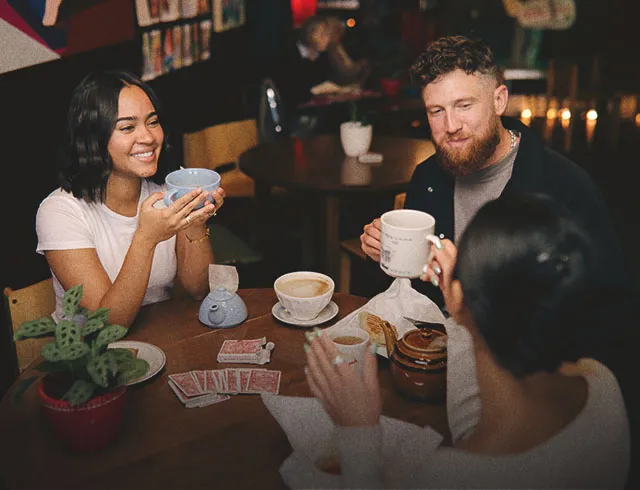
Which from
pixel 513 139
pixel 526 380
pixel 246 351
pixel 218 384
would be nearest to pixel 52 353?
pixel 218 384

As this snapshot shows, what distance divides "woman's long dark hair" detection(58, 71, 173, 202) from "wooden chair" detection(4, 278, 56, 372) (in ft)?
1.09

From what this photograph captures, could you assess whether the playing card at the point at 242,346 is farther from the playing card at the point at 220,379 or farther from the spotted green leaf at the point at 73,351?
the spotted green leaf at the point at 73,351

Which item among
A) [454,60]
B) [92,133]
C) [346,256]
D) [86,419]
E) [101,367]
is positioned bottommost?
[346,256]

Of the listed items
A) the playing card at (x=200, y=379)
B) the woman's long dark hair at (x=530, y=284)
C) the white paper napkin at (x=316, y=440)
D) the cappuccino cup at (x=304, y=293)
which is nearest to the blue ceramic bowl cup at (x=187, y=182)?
the cappuccino cup at (x=304, y=293)

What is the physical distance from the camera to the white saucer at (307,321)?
1.90m

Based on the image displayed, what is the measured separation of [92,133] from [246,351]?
3.08 ft

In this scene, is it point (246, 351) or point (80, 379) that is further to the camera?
point (246, 351)

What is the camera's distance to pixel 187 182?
1999 millimetres

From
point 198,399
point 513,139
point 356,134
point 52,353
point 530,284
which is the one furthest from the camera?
point 356,134

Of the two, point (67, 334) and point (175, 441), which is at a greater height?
point (67, 334)

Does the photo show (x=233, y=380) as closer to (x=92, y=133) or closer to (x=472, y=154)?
(x=92, y=133)

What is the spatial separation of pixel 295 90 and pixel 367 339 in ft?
18.8

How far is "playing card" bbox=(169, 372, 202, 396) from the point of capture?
159 centimetres

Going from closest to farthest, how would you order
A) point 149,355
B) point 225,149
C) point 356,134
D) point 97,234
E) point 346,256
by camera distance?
point 149,355
point 97,234
point 346,256
point 356,134
point 225,149
